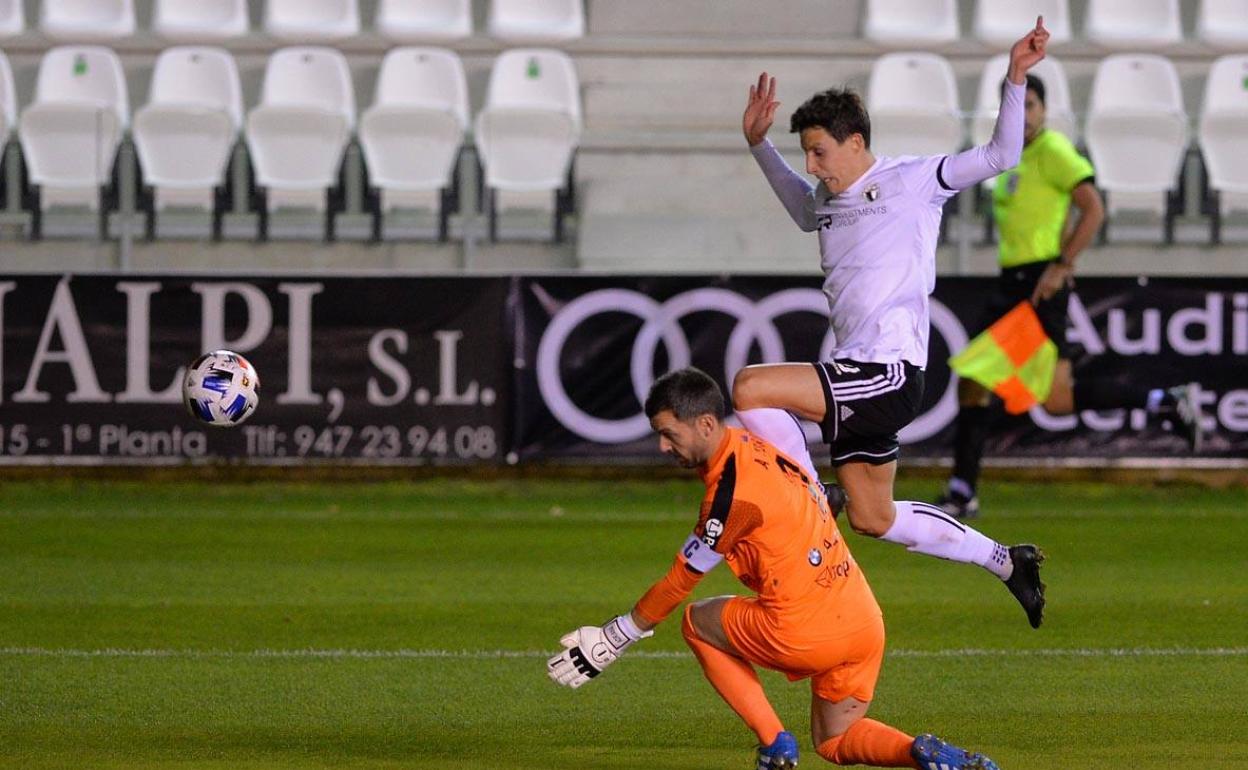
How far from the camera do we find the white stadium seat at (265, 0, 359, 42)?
17.5 metres

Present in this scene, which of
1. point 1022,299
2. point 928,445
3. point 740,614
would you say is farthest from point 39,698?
point 928,445

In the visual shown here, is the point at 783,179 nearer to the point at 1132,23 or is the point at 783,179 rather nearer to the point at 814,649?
A: the point at 814,649

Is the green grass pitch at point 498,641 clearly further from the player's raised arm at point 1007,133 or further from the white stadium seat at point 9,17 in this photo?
the white stadium seat at point 9,17

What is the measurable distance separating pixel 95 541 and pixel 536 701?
5263mm

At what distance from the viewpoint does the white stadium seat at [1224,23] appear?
17703mm

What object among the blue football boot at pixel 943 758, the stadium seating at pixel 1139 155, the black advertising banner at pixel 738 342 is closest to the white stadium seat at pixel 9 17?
the black advertising banner at pixel 738 342

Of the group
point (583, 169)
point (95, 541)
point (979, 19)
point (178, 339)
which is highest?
point (979, 19)

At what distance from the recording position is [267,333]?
45.8 ft

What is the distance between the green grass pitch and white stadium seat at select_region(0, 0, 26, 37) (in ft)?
19.2

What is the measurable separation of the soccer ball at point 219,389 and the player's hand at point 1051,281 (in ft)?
17.2

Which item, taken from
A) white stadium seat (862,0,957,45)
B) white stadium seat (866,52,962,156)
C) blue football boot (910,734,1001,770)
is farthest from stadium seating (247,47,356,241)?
blue football boot (910,734,1001,770)

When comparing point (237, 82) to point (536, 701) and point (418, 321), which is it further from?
point (536, 701)

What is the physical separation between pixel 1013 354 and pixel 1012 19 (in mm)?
7350

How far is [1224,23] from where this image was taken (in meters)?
17.9
